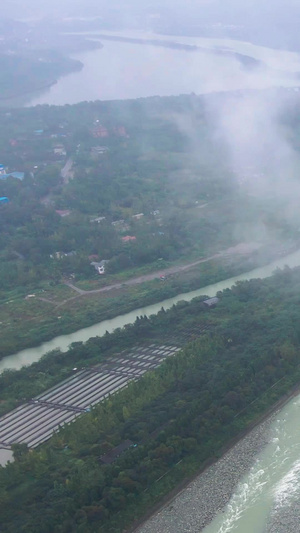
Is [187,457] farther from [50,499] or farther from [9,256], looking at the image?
[9,256]

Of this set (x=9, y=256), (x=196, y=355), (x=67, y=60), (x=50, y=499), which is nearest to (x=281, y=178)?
(x=9, y=256)

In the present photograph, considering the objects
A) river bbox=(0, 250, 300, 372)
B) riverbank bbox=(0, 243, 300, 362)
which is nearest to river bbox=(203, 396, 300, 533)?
river bbox=(0, 250, 300, 372)

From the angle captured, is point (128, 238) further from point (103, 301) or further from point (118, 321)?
point (118, 321)

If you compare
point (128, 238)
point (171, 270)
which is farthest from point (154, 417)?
point (128, 238)

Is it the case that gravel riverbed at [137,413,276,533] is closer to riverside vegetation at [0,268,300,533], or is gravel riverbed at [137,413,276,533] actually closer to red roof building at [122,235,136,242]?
riverside vegetation at [0,268,300,533]

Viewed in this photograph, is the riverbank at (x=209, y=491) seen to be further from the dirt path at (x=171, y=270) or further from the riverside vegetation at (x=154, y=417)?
the dirt path at (x=171, y=270)

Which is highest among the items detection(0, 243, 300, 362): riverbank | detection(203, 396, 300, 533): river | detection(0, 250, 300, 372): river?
detection(0, 243, 300, 362): riverbank
